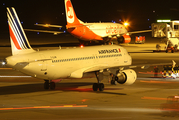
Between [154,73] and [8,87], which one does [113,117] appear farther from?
[154,73]

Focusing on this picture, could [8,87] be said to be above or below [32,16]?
below

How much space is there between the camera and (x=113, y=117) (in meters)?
19.4

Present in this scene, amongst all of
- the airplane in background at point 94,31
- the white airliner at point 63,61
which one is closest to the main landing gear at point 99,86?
the white airliner at point 63,61

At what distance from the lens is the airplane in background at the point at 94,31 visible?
69312 millimetres

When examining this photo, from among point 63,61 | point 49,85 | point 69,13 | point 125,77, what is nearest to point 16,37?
point 63,61

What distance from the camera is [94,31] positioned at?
246ft

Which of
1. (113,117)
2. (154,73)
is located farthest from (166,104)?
(154,73)

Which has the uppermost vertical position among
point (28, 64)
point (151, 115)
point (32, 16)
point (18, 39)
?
point (32, 16)

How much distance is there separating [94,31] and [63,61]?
4800cm

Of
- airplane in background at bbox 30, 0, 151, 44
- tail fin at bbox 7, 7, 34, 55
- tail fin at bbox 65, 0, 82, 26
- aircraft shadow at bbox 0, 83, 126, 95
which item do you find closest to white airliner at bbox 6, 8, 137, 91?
tail fin at bbox 7, 7, 34, 55

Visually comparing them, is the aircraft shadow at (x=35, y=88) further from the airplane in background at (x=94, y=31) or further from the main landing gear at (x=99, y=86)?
the airplane in background at (x=94, y=31)

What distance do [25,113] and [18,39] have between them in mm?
7242

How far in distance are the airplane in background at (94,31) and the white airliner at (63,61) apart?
3761cm

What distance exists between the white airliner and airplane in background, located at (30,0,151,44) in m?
37.6
